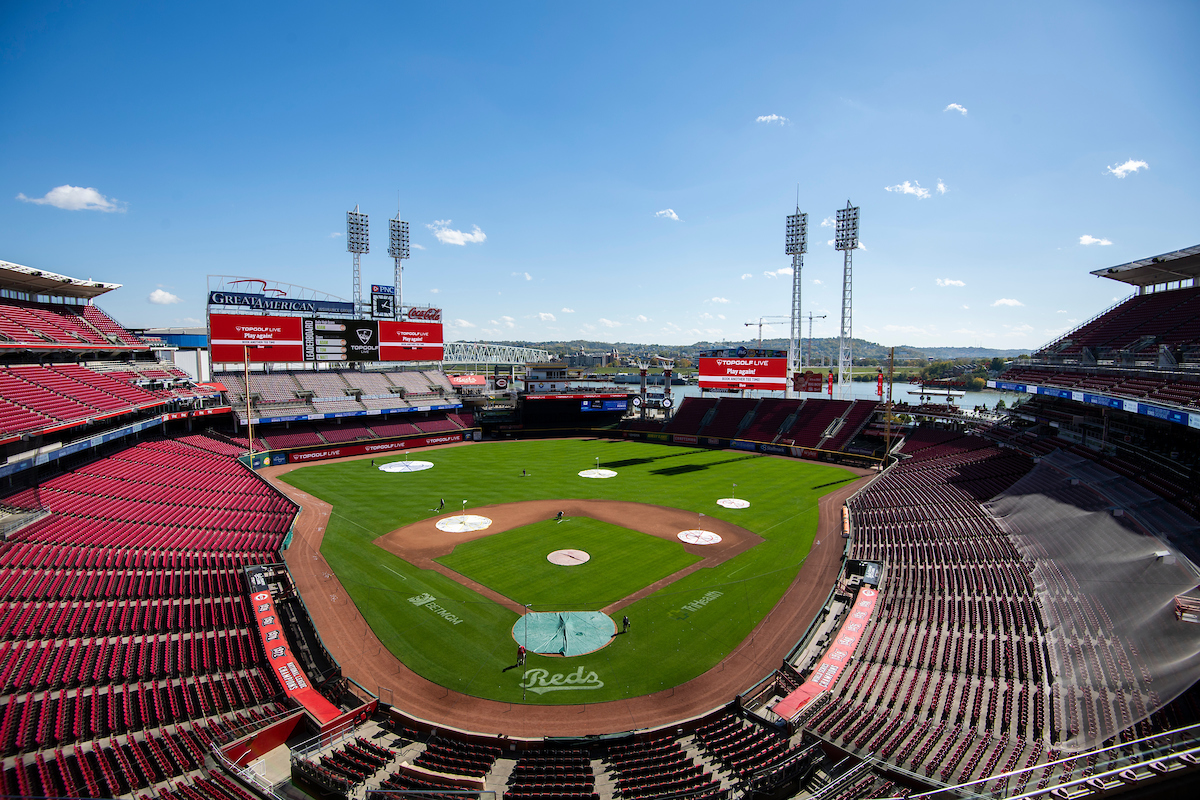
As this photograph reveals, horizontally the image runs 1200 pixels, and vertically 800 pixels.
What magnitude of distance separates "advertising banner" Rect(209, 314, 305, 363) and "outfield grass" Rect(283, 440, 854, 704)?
1533cm

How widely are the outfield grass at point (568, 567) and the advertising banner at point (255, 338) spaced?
133ft

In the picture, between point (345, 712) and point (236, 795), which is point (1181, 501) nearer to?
point (345, 712)

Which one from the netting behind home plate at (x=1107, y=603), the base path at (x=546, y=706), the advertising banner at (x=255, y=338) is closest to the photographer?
the netting behind home plate at (x=1107, y=603)

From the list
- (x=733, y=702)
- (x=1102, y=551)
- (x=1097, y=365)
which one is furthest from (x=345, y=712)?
(x=1097, y=365)

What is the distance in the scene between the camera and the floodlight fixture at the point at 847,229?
7119 cm

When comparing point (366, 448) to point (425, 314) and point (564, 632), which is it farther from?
point (564, 632)

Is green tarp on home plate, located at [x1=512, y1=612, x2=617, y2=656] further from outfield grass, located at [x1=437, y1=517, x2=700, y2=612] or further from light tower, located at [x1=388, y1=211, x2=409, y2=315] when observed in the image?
light tower, located at [x1=388, y1=211, x2=409, y2=315]

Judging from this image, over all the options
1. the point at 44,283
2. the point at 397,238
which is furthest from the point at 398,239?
the point at 44,283

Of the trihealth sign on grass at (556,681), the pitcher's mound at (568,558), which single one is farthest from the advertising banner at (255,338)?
the trihealth sign on grass at (556,681)

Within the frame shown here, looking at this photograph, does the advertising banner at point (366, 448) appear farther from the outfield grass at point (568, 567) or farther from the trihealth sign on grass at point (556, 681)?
the trihealth sign on grass at point (556, 681)

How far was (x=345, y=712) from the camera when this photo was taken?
17.9 metres

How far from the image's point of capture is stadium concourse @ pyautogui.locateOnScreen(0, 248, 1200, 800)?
14.5 m

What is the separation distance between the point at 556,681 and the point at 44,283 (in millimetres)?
51564

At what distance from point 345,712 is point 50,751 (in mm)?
7358
